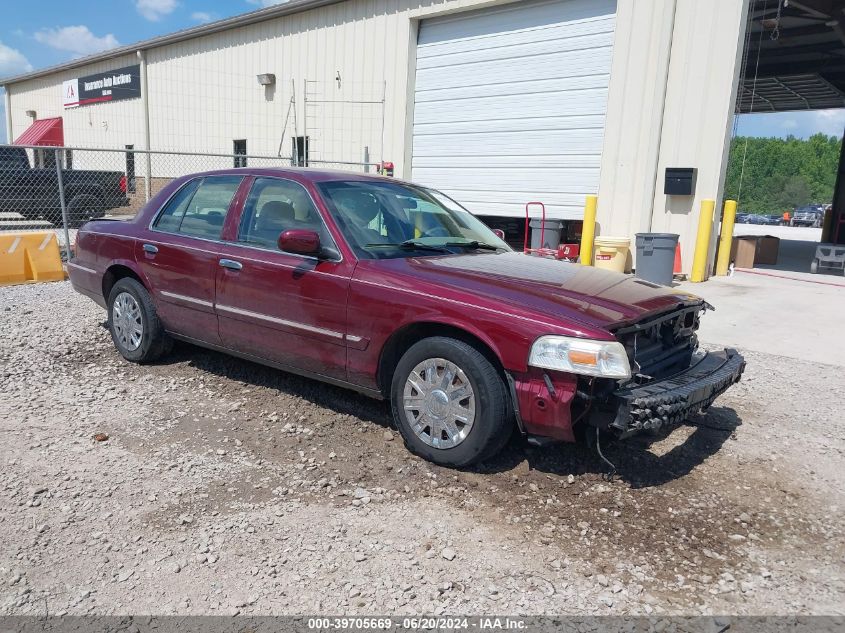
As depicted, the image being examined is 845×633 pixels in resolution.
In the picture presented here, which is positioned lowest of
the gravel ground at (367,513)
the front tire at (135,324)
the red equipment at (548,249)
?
the gravel ground at (367,513)

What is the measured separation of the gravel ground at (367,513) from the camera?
269 centimetres

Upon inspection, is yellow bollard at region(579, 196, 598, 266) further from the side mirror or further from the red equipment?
the side mirror

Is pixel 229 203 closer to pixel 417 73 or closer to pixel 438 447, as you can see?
pixel 438 447

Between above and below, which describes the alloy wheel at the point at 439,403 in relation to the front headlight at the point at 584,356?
below

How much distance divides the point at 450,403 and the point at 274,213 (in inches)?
76.8

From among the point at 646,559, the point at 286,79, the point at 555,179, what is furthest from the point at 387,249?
the point at 286,79

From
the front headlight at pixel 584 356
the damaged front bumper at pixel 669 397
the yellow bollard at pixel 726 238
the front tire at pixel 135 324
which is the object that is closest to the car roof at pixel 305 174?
the front tire at pixel 135 324

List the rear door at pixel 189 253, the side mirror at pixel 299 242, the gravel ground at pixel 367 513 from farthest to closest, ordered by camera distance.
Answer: the rear door at pixel 189 253 < the side mirror at pixel 299 242 < the gravel ground at pixel 367 513

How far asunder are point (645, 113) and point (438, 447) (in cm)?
903

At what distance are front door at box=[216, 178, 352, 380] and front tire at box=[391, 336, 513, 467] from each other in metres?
0.54

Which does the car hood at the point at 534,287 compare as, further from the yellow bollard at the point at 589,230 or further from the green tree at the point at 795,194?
the green tree at the point at 795,194

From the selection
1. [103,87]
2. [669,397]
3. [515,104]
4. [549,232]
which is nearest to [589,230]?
[549,232]

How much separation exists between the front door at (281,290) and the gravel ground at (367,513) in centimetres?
47

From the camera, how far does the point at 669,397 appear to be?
3.35m
